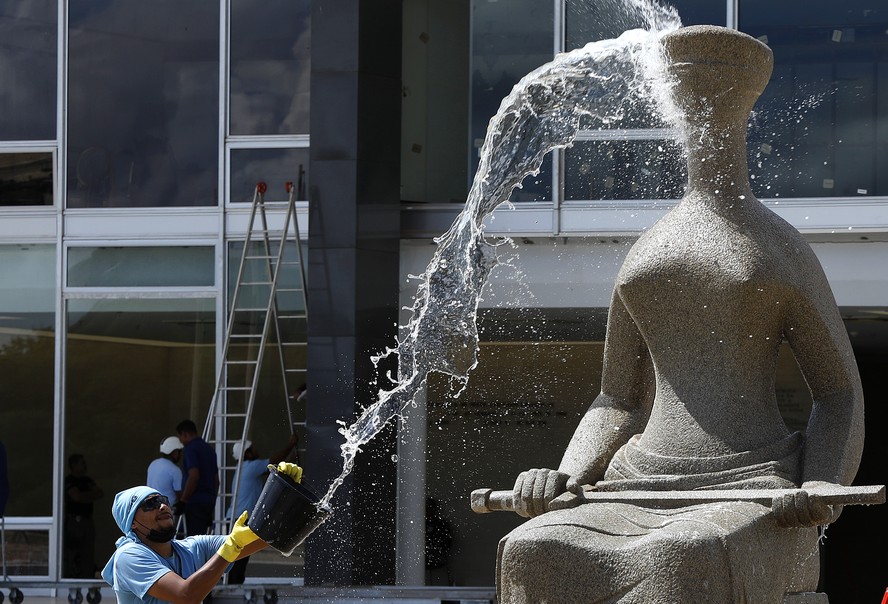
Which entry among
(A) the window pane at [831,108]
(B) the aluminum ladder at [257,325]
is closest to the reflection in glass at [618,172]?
(A) the window pane at [831,108]

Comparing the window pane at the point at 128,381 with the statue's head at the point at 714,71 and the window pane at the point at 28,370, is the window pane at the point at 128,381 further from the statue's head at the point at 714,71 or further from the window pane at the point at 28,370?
the statue's head at the point at 714,71

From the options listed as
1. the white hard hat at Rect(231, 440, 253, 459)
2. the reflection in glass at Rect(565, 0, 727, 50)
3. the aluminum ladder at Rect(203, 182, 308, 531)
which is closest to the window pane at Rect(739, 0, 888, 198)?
the reflection in glass at Rect(565, 0, 727, 50)

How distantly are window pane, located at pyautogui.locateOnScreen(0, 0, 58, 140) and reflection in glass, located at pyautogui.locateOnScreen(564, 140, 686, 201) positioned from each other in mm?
5273

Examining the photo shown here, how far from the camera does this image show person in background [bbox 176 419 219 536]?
12.5 metres

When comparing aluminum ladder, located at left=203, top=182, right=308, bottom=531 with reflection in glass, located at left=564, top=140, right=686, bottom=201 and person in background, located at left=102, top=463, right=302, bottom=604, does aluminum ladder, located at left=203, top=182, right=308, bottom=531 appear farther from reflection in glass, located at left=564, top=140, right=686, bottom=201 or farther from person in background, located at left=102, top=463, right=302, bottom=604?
person in background, located at left=102, top=463, right=302, bottom=604

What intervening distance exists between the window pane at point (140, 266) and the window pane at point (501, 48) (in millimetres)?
2879

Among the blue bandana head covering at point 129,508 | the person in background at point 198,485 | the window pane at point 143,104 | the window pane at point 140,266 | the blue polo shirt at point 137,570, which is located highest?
the window pane at point 143,104

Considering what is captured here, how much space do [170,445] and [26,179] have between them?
3.18m

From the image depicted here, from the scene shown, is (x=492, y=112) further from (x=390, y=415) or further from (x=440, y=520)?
(x=440, y=520)

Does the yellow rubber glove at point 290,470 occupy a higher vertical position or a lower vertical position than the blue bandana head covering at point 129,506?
higher

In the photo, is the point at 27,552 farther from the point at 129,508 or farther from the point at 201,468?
the point at 129,508

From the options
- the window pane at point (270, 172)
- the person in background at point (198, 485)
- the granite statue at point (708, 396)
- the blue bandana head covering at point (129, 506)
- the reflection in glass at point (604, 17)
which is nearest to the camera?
the granite statue at point (708, 396)

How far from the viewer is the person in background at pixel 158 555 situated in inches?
195

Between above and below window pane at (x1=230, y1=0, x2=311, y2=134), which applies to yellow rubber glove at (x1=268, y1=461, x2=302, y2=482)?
below
